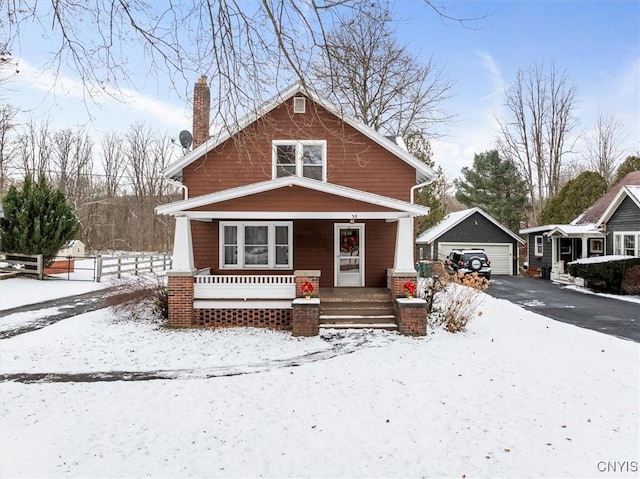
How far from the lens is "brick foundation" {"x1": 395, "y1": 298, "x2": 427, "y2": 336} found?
8.64 m

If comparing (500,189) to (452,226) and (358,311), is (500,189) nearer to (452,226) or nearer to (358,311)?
(452,226)

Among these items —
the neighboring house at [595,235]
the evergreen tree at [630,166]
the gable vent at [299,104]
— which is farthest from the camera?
the evergreen tree at [630,166]

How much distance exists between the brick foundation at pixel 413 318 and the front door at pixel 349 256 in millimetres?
3440

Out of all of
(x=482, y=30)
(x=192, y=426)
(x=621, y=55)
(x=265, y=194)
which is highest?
(x=621, y=55)

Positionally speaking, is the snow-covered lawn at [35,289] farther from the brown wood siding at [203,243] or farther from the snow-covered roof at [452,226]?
the snow-covered roof at [452,226]

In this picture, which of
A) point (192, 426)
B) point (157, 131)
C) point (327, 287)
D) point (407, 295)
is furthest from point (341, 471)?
point (157, 131)

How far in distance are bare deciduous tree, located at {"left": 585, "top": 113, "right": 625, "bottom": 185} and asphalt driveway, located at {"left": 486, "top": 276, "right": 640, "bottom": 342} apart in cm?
2040

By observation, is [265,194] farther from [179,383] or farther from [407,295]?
[179,383]

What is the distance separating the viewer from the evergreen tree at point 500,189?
32688 millimetres

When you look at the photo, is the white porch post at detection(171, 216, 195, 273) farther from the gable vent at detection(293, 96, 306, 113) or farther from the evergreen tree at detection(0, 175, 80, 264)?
the evergreen tree at detection(0, 175, 80, 264)

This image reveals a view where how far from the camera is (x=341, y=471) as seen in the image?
3.66 m

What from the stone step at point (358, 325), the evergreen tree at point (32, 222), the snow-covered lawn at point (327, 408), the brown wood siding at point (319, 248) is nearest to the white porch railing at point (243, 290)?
the stone step at point (358, 325)

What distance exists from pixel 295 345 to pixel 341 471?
437 centimetres
